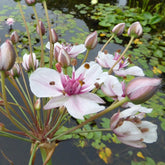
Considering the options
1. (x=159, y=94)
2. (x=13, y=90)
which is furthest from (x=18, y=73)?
(x=159, y=94)

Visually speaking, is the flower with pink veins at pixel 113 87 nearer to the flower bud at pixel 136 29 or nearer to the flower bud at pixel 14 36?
the flower bud at pixel 136 29

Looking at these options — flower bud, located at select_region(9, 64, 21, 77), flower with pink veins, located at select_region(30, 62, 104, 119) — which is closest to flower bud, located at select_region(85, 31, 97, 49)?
flower with pink veins, located at select_region(30, 62, 104, 119)

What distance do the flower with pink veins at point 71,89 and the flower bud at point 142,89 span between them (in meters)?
0.08

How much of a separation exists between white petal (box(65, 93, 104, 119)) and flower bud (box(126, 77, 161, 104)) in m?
0.08

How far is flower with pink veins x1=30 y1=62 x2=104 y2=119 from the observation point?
495mm

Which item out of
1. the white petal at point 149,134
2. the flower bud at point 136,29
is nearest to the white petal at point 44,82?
the white petal at point 149,134

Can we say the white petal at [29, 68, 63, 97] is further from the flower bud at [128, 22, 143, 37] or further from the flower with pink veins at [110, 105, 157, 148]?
the flower bud at [128, 22, 143, 37]

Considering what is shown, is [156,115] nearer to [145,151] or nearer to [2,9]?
[145,151]

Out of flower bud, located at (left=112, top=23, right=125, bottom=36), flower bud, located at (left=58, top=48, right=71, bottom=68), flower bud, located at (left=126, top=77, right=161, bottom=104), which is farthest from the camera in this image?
flower bud, located at (left=112, top=23, right=125, bottom=36)

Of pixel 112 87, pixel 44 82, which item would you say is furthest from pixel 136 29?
pixel 44 82

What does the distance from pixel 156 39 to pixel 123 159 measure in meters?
1.70

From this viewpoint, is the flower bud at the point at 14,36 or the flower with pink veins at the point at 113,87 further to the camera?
the flower bud at the point at 14,36

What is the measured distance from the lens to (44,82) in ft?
1.71

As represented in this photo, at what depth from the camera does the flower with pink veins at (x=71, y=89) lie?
495 mm
